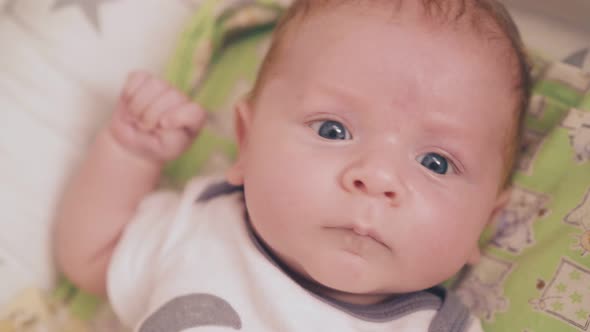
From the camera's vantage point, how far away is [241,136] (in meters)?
1.09

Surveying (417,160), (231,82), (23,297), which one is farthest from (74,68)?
(417,160)

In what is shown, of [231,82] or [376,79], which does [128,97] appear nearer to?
[231,82]

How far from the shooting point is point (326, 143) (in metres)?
0.90

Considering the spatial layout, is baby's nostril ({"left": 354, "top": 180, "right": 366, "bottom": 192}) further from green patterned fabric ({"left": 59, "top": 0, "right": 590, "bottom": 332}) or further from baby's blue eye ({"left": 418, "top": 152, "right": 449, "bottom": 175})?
green patterned fabric ({"left": 59, "top": 0, "right": 590, "bottom": 332})

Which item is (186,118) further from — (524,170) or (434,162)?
(524,170)

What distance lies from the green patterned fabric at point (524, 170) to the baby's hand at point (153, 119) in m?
0.14

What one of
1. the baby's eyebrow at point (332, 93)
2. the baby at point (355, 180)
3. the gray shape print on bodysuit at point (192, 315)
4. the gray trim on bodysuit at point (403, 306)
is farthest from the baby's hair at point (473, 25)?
the gray shape print on bodysuit at point (192, 315)

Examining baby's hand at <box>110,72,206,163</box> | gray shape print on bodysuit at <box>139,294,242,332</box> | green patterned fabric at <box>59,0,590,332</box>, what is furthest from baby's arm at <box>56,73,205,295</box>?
gray shape print on bodysuit at <box>139,294,242,332</box>

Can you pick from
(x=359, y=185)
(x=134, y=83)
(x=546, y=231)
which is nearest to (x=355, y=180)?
(x=359, y=185)

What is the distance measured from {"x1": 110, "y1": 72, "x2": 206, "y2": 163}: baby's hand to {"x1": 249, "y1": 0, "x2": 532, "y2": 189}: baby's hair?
0.57 ft

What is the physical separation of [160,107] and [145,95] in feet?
0.11

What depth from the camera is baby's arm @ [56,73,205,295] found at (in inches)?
46.1

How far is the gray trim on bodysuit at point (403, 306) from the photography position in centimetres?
97

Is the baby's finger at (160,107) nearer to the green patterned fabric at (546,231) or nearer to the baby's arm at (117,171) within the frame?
the baby's arm at (117,171)
